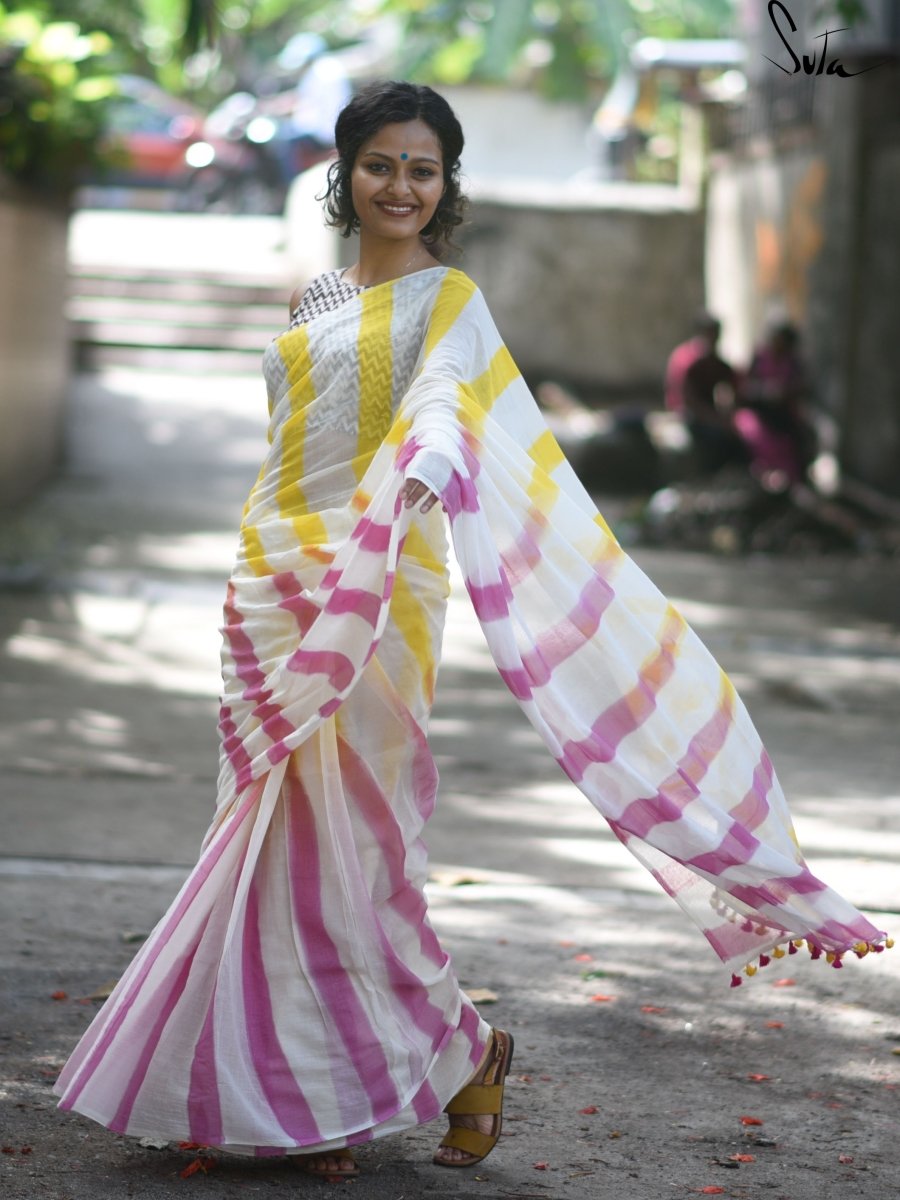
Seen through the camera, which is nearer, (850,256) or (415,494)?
(415,494)

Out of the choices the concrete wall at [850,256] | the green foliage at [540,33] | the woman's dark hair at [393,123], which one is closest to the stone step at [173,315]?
the concrete wall at [850,256]

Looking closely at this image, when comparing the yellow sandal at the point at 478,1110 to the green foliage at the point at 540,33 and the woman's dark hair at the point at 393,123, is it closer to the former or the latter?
the woman's dark hair at the point at 393,123

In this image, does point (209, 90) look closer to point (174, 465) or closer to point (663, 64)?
point (663, 64)

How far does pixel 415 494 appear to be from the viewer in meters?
2.98

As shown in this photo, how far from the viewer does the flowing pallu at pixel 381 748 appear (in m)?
3.09

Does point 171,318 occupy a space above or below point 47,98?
below

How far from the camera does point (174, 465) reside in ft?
47.2

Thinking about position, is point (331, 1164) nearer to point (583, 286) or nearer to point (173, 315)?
point (173, 315)

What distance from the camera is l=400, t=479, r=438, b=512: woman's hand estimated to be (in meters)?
2.98

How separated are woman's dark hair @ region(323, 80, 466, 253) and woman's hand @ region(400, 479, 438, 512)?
0.68 meters

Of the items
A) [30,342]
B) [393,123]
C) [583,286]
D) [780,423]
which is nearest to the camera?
[393,123]

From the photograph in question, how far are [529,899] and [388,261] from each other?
2.26 metres

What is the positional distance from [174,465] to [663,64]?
1055 centimetres

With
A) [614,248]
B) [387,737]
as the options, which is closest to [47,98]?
[614,248]
